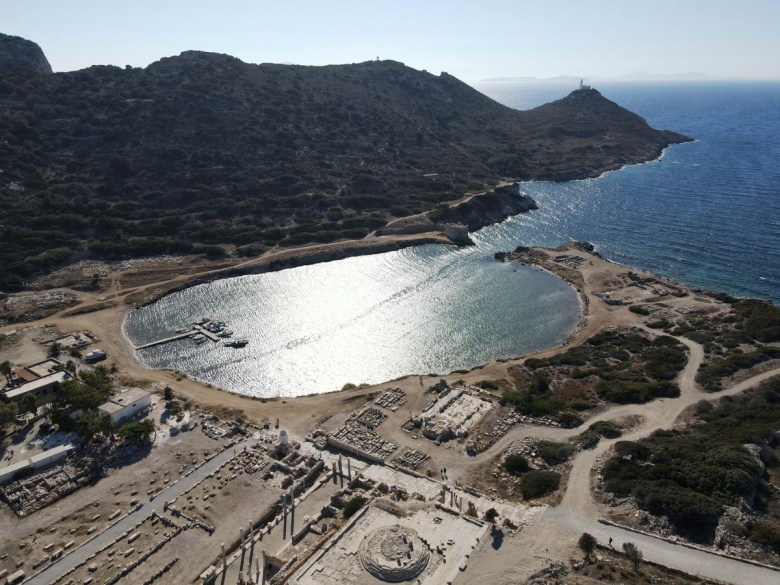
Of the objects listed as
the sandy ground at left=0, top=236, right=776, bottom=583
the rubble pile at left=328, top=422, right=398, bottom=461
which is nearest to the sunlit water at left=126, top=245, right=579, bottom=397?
the sandy ground at left=0, top=236, right=776, bottom=583

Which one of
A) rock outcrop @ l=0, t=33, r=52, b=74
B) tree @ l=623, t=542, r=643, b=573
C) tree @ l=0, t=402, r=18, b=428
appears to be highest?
rock outcrop @ l=0, t=33, r=52, b=74

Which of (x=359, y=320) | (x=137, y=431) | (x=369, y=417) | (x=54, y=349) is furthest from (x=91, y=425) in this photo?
(x=359, y=320)

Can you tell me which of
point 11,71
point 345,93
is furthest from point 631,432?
point 11,71

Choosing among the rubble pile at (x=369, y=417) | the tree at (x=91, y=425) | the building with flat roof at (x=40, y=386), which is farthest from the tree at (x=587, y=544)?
the building with flat roof at (x=40, y=386)

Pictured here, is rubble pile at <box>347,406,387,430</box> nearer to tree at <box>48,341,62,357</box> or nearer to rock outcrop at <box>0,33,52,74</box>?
tree at <box>48,341,62,357</box>

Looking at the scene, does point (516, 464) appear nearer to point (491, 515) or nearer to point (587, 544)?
point (491, 515)

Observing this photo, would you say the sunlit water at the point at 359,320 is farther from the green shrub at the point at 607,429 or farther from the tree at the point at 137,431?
the green shrub at the point at 607,429

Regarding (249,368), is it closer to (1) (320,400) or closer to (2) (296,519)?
(1) (320,400)
